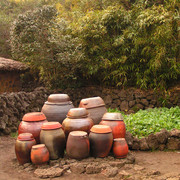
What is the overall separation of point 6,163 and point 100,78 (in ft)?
18.0

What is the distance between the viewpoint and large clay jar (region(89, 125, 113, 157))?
12.2ft

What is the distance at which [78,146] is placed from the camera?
11.8ft

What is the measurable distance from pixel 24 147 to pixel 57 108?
3.98ft

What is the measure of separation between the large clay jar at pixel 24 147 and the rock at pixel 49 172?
0.35 metres

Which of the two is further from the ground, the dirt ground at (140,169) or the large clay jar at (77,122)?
the large clay jar at (77,122)

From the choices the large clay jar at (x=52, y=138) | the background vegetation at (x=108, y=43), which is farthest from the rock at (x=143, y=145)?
the background vegetation at (x=108, y=43)

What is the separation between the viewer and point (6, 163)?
12.8ft

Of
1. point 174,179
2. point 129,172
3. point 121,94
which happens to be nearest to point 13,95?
point 121,94

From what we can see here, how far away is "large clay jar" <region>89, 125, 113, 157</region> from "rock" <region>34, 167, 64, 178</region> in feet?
2.16

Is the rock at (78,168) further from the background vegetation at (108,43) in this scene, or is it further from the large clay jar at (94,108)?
the background vegetation at (108,43)

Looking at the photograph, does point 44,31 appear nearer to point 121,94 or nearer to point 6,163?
point 121,94

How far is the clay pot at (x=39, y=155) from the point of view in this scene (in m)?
3.53

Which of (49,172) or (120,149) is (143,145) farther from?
(49,172)

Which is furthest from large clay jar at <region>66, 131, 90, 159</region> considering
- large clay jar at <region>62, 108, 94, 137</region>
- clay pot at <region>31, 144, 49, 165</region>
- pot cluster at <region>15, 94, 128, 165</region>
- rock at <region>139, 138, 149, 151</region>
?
rock at <region>139, 138, 149, 151</region>
